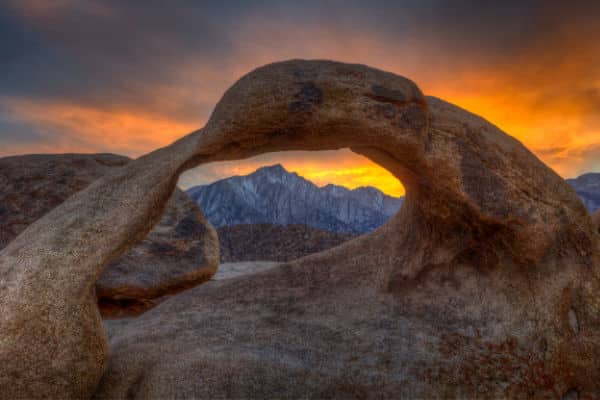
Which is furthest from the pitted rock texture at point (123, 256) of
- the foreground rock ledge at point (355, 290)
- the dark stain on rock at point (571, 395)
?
the dark stain on rock at point (571, 395)

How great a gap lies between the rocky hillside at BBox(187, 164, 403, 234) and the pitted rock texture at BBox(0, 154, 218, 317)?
109720 mm

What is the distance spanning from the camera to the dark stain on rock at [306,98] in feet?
10.1

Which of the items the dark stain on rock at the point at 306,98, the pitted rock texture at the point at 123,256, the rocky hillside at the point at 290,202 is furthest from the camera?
the rocky hillside at the point at 290,202

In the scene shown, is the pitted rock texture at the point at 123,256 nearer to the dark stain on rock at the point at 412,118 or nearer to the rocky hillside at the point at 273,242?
the dark stain on rock at the point at 412,118

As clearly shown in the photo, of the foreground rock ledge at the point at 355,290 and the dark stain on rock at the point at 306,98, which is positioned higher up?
the dark stain on rock at the point at 306,98

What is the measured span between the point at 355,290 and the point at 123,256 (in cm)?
327

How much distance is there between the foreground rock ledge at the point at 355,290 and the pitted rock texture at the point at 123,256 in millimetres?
1294

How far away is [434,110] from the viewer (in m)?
3.58

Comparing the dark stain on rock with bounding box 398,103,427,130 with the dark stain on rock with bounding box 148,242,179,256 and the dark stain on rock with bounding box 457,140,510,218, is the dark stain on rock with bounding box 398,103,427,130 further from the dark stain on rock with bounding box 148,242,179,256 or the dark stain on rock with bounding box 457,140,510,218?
the dark stain on rock with bounding box 148,242,179,256

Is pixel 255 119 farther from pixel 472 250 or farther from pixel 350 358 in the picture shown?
pixel 472 250

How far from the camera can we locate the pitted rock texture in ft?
16.6

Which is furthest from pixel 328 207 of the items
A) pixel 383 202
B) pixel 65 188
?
pixel 65 188

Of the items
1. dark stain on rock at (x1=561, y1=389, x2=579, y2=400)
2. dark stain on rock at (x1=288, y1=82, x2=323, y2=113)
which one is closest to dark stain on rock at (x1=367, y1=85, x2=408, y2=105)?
dark stain on rock at (x1=288, y1=82, x2=323, y2=113)

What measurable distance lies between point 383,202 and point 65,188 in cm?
13384
